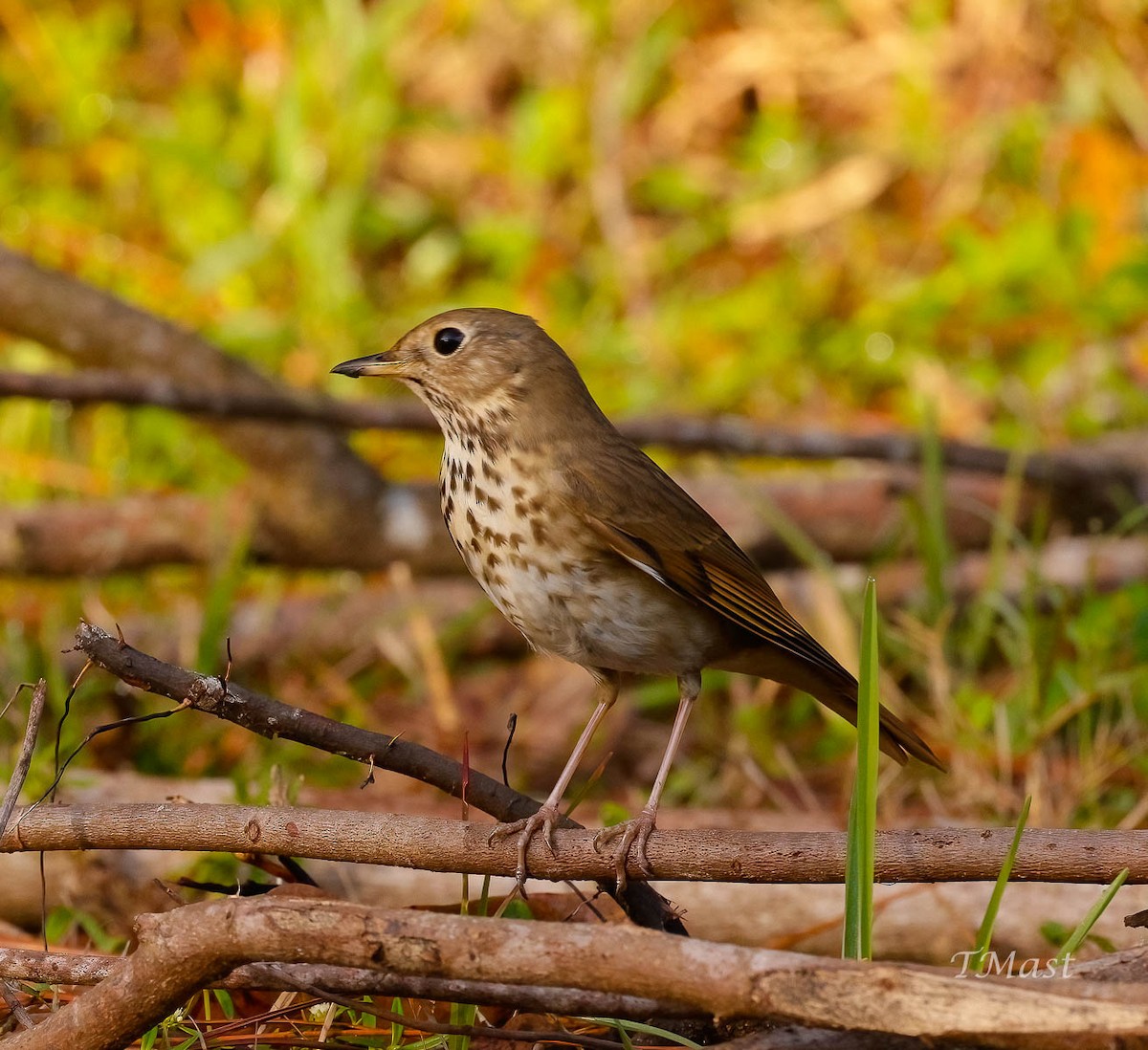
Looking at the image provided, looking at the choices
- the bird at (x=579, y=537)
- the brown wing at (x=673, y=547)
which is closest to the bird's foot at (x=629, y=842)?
the bird at (x=579, y=537)

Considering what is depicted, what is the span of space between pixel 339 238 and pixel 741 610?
15.6 feet

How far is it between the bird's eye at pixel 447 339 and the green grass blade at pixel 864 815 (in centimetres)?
132

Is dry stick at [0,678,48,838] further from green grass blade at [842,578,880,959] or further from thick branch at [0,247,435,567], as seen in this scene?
thick branch at [0,247,435,567]

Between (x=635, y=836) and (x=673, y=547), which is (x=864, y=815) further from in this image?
(x=673, y=547)

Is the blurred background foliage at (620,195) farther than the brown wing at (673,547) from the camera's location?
Yes

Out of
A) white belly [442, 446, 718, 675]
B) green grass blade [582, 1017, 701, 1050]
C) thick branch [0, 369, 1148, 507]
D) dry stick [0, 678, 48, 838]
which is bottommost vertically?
green grass blade [582, 1017, 701, 1050]

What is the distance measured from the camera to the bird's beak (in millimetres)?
3268

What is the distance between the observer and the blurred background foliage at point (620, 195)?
6949mm

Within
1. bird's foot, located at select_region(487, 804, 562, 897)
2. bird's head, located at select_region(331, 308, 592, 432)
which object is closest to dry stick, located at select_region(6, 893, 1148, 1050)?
bird's foot, located at select_region(487, 804, 562, 897)

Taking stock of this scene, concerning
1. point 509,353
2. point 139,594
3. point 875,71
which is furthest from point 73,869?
point 875,71

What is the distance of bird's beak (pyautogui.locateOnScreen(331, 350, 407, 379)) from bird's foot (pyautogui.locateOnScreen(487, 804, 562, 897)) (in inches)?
42.4

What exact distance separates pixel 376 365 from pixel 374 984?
1517mm

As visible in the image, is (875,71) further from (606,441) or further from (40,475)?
(606,441)

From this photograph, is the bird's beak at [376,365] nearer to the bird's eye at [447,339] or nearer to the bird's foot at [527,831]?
the bird's eye at [447,339]
